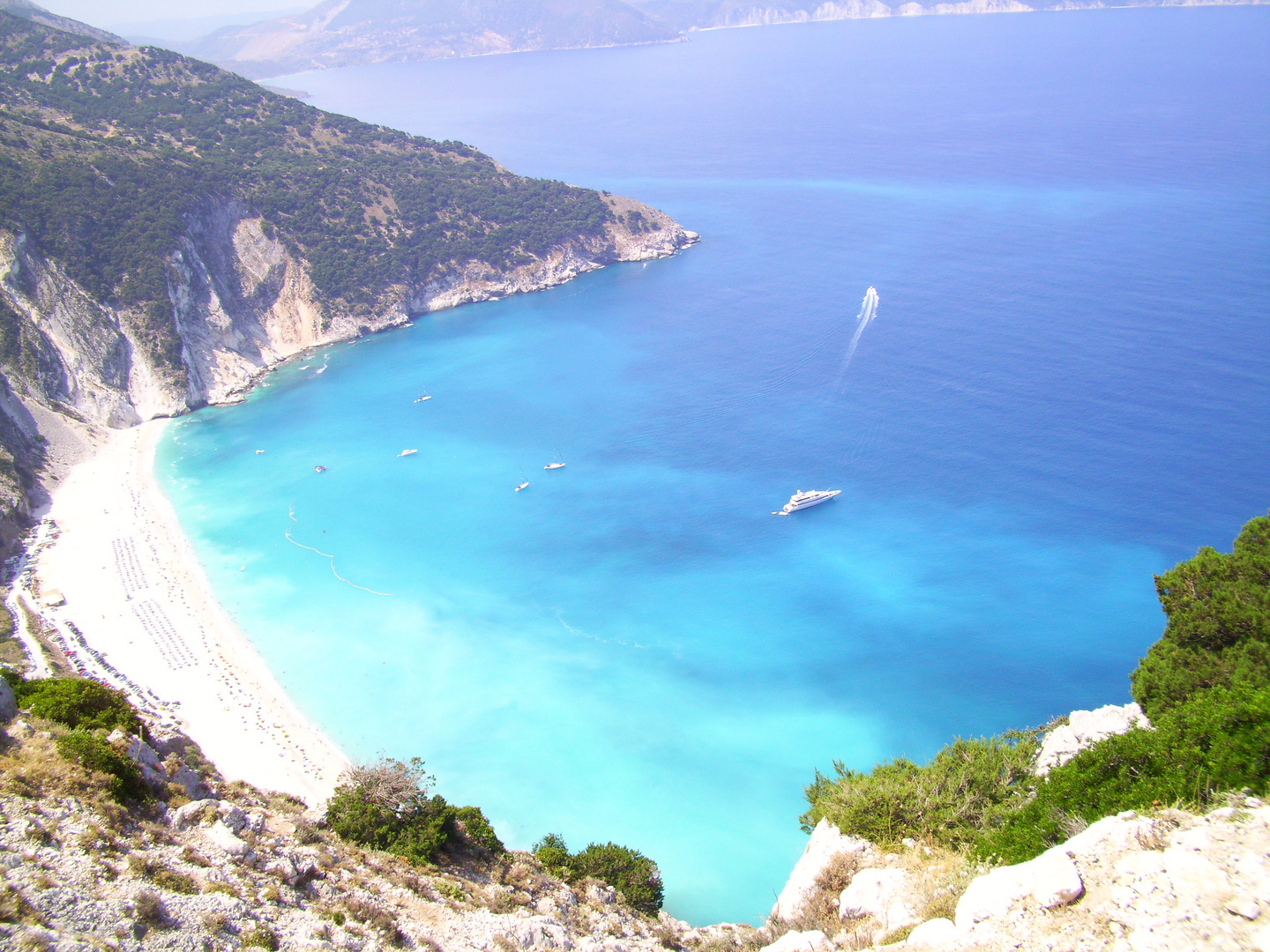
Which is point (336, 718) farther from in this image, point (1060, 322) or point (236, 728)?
point (1060, 322)

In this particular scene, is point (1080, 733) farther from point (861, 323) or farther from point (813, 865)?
point (861, 323)

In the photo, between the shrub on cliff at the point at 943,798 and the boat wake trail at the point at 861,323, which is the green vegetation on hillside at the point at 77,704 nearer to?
the shrub on cliff at the point at 943,798

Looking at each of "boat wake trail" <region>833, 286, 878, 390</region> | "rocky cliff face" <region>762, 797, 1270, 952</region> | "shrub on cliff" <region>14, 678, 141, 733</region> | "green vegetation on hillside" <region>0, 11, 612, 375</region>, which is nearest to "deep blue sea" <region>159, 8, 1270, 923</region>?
"boat wake trail" <region>833, 286, 878, 390</region>

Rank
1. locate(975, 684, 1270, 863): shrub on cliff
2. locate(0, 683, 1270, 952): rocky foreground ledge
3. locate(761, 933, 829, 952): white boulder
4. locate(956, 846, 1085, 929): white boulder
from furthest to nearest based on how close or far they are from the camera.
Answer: locate(761, 933, 829, 952): white boulder < locate(975, 684, 1270, 863): shrub on cliff < locate(956, 846, 1085, 929): white boulder < locate(0, 683, 1270, 952): rocky foreground ledge

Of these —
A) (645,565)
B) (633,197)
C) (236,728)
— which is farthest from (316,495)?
(633,197)

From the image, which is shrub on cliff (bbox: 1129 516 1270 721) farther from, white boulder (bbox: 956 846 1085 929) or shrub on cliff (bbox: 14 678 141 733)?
shrub on cliff (bbox: 14 678 141 733)

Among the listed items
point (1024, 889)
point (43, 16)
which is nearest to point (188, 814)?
point (1024, 889)

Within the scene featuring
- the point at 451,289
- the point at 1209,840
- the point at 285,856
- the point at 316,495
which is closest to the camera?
the point at 1209,840
